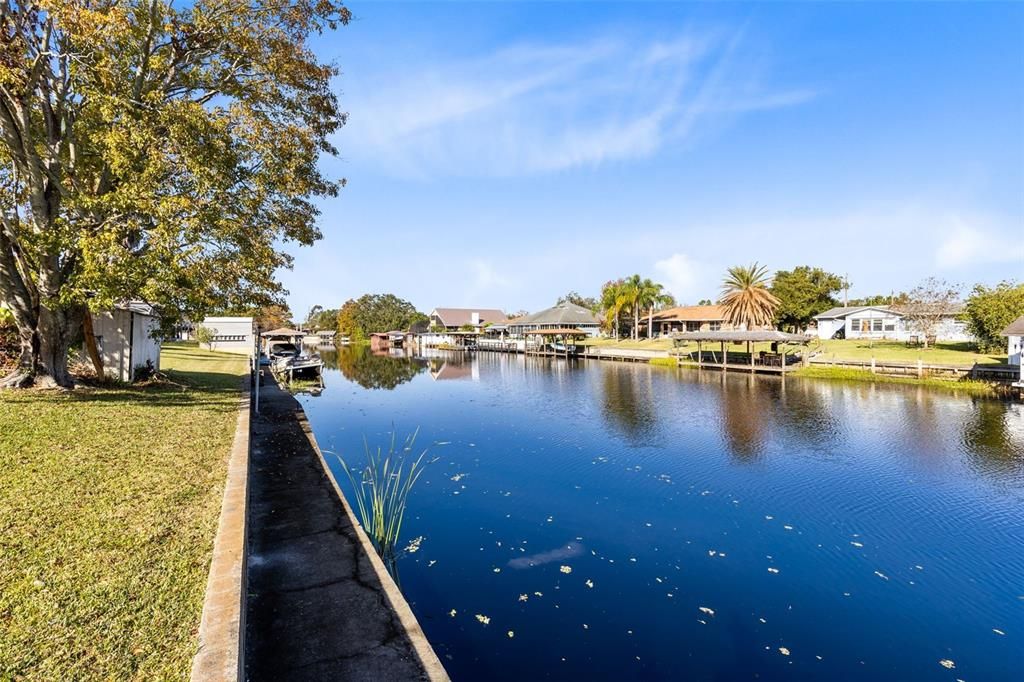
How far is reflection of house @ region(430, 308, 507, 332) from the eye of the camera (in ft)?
315

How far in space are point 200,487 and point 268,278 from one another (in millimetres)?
8638

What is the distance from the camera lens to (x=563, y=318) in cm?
7550

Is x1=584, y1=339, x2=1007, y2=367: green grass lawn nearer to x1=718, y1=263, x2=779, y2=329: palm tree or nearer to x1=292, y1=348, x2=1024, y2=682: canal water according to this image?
x1=718, y1=263, x2=779, y2=329: palm tree

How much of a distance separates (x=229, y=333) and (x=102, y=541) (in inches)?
2187

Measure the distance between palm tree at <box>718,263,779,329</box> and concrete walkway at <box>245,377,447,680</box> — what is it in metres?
53.2

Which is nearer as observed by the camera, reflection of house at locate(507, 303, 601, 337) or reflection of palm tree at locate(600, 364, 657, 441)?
reflection of palm tree at locate(600, 364, 657, 441)

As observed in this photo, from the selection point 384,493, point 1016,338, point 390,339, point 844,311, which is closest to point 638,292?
point 844,311

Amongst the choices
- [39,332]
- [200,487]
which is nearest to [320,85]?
[39,332]

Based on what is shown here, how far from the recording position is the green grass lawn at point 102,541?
3.52m

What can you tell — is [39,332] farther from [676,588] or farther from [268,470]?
[676,588]

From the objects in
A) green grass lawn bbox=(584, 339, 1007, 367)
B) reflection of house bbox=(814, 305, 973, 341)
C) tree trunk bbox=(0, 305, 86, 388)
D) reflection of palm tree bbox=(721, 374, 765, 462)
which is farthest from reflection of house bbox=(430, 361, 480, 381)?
reflection of house bbox=(814, 305, 973, 341)

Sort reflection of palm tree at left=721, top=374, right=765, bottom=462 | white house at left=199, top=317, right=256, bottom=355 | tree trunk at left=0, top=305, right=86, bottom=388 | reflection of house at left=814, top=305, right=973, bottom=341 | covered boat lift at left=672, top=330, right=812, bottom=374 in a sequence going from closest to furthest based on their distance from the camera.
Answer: tree trunk at left=0, top=305, right=86, bottom=388, reflection of palm tree at left=721, top=374, right=765, bottom=462, covered boat lift at left=672, top=330, right=812, bottom=374, reflection of house at left=814, top=305, right=973, bottom=341, white house at left=199, top=317, right=256, bottom=355

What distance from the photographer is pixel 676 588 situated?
286 inches

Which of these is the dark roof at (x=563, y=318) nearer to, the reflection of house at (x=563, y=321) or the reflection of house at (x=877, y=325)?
the reflection of house at (x=563, y=321)
